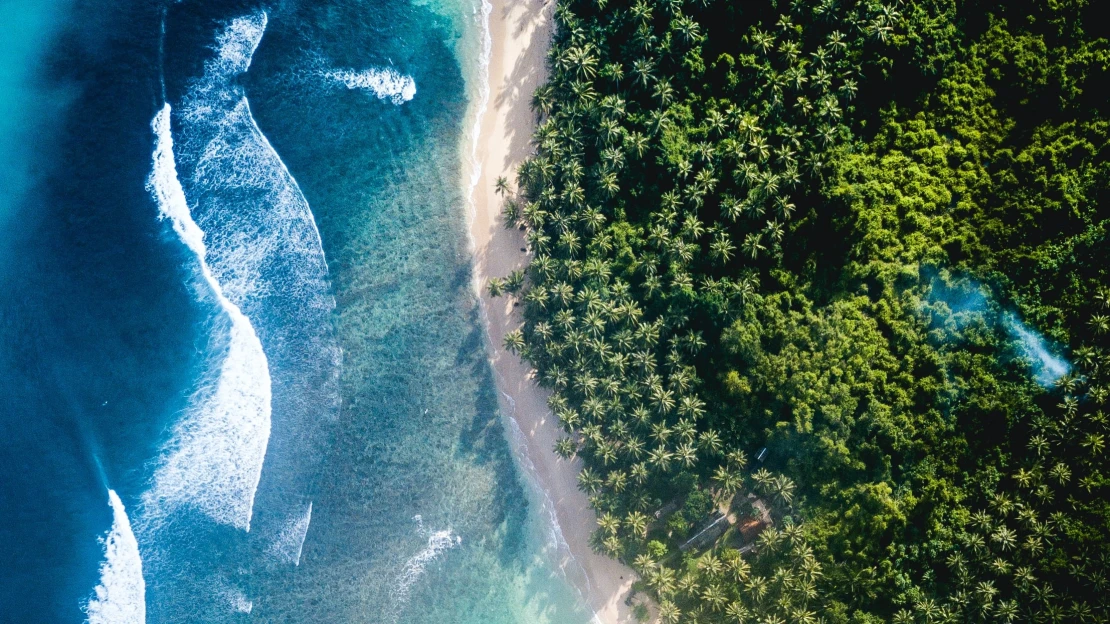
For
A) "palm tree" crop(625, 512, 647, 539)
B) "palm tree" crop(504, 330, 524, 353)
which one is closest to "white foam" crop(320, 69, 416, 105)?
"palm tree" crop(504, 330, 524, 353)

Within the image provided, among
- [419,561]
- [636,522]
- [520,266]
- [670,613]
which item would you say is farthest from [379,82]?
[670,613]

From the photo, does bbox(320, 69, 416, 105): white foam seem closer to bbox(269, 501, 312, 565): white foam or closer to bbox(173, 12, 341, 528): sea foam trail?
bbox(173, 12, 341, 528): sea foam trail

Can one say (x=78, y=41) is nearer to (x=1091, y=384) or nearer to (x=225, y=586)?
(x=225, y=586)

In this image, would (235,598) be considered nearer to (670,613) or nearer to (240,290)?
(240,290)

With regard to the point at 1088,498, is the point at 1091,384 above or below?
above

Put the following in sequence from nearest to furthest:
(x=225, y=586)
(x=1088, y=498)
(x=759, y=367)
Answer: (x=1088, y=498)
(x=759, y=367)
(x=225, y=586)

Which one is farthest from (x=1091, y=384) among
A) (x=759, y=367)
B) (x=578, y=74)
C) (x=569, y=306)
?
(x=578, y=74)
